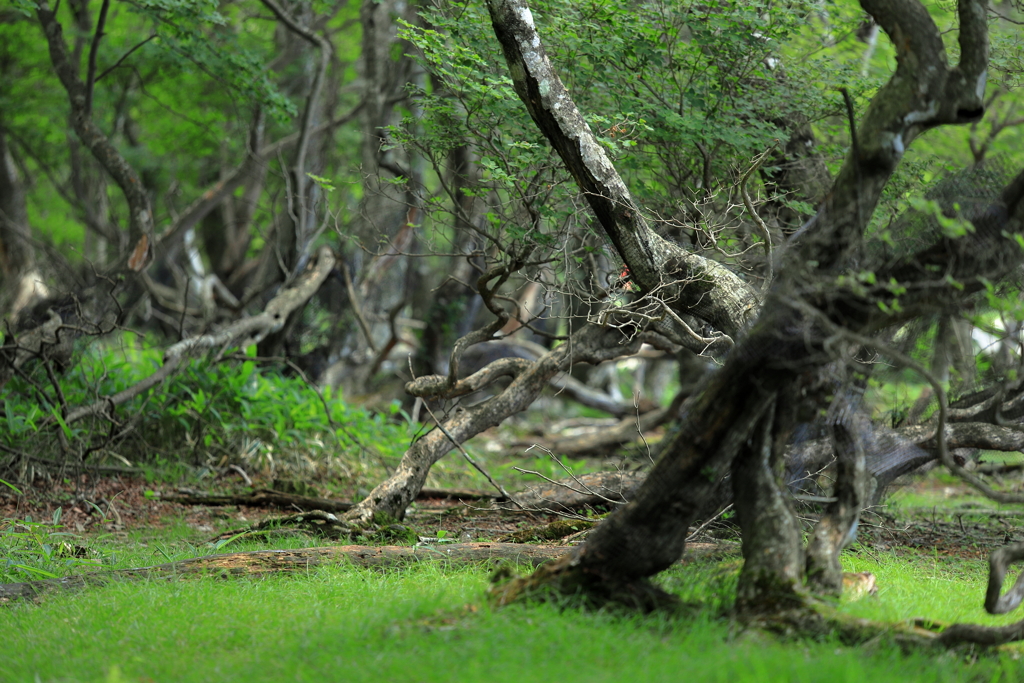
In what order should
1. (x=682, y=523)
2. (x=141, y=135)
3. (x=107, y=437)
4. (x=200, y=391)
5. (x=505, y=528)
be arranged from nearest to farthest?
(x=682, y=523), (x=505, y=528), (x=107, y=437), (x=200, y=391), (x=141, y=135)

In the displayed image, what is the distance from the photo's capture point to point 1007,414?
18.7ft

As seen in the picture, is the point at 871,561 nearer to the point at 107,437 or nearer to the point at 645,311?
the point at 645,311

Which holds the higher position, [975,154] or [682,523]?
[975,154]

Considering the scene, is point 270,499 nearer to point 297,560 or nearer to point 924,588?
point 297,560

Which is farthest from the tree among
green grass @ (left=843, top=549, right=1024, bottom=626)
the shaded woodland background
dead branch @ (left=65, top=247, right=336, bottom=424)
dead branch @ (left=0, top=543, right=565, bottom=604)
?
dead branch @ (left=65, top=247, right=336, bottom=424)

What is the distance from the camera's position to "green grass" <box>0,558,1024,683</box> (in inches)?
117

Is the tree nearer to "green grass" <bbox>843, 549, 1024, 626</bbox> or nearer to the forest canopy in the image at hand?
the forest canopy

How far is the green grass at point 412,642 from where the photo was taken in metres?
2.98

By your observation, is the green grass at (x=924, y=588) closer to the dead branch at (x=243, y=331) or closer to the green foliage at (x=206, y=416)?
the green foliage at (x=206, y=416)

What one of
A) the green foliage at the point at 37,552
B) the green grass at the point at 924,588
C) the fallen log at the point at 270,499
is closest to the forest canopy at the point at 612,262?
the green grass at the point at 924,588

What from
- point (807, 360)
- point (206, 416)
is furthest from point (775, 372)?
point (206, 416)

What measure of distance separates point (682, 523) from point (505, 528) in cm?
295

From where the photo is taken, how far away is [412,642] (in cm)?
329

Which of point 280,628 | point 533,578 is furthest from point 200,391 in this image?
point 533,578
